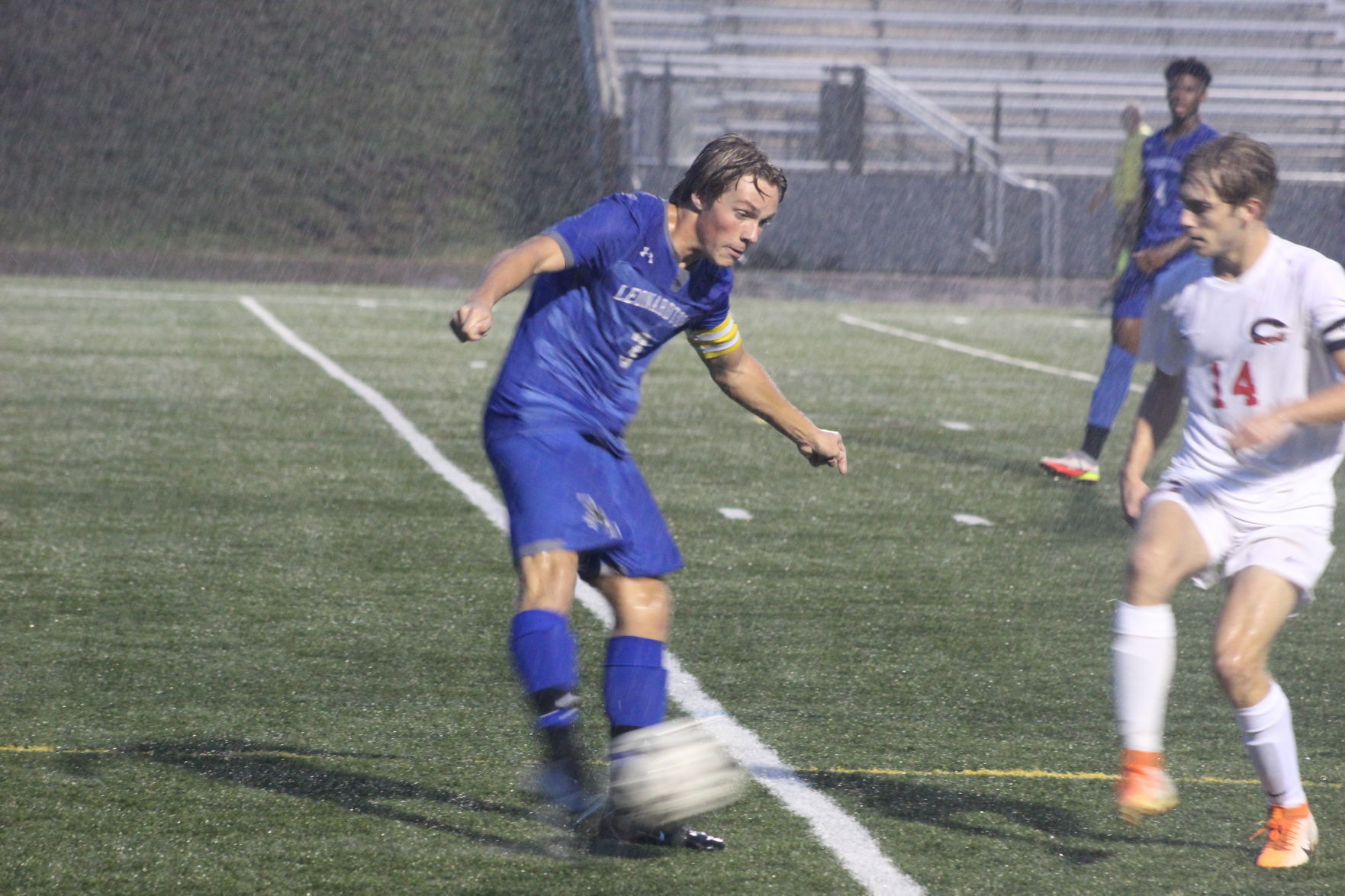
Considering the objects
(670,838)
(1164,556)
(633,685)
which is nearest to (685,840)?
(670,838)

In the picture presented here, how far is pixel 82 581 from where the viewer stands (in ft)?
20.9

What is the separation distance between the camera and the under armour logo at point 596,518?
3.75 metres

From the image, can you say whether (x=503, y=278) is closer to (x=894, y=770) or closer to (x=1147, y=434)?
(x=1147, y=434)

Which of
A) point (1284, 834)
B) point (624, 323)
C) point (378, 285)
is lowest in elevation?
point (378, 285)

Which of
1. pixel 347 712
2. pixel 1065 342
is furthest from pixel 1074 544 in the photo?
pixel 1065 342

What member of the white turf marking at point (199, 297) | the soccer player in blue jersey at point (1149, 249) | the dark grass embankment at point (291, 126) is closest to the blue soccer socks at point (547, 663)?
the soccer player in blue jersey at point (1149, 249)

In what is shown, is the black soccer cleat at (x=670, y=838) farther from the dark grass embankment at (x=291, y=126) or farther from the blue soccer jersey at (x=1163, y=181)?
the dark grass embankment at (x=291, y=126)

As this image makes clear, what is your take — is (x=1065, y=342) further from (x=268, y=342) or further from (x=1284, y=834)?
(x=1284, y=834)

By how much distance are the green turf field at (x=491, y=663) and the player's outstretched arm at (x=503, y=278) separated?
1.12 meters

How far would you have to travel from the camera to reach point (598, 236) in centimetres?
378

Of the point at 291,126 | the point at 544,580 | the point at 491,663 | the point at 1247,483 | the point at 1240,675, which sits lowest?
the point at 491,663

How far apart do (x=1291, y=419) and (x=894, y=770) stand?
1.34 metres

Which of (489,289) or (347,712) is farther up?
(489,289)

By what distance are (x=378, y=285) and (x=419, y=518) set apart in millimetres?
14804
